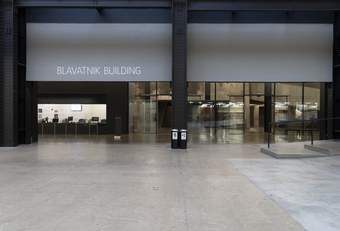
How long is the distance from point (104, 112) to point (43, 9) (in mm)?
10846

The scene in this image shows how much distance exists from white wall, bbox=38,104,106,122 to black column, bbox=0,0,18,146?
11290 mm

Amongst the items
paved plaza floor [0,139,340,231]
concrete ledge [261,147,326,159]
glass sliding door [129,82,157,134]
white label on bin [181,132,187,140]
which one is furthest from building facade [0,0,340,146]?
glass sliding door [129,82,157,134]

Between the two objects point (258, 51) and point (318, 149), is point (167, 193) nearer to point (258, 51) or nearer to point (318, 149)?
point (318, 149)

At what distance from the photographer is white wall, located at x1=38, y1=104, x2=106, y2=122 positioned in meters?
33.3

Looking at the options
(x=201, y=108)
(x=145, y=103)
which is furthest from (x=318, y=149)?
(x=145, y=103)


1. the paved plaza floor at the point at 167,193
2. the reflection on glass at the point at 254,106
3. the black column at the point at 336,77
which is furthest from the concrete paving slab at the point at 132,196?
the reflection on glass at the point at 254,106

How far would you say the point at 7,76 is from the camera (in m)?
21.9

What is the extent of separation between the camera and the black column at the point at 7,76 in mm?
21844

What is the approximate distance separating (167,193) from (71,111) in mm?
23919

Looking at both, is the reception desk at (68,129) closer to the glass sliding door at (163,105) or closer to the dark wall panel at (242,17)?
the glass sliding door at (163,105)

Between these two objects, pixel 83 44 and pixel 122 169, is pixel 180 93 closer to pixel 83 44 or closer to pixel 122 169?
pixel 83 44

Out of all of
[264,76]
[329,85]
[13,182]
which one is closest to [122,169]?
[13,182]

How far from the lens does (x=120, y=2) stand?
22.2 meters

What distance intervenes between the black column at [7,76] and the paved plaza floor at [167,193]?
4687 millimetres
